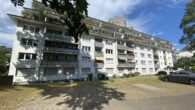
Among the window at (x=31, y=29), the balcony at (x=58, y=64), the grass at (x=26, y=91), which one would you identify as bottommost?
the grass at (x=26, y=91)

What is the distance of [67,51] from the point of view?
32.5m

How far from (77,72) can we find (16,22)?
16.7 meters

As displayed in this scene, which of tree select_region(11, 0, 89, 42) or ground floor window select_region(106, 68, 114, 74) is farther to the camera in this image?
ground floor window select_region(106, 68, 114, 74)

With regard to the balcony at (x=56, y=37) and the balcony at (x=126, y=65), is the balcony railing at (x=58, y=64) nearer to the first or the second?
the balcony at (x=56, y=37)

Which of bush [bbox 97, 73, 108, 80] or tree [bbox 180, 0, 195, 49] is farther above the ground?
tree [bbox 180, 0, 195, 49]

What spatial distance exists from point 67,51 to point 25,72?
9.72 metres

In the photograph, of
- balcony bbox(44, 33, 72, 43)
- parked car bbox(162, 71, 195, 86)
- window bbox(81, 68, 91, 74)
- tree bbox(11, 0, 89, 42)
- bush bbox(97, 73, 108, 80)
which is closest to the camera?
tree bbox(11, 0, 89, 42)

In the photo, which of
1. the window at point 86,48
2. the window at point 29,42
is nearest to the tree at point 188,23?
the window at point 86,48

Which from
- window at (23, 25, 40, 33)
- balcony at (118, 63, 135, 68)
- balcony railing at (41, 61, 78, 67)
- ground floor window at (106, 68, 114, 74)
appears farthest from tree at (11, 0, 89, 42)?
balcony at (118, 63, 135, 68)

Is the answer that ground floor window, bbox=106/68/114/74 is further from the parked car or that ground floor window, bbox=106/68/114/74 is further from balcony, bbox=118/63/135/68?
the parked car

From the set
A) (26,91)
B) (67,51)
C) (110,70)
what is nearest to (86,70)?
→ (67,51)

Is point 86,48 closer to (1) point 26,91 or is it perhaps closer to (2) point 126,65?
(2) point 126,65

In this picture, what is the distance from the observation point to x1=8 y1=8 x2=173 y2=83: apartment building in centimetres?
2772

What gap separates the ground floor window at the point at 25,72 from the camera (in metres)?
26.6
